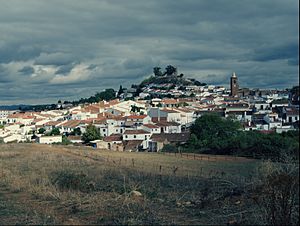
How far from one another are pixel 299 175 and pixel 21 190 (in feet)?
27.2

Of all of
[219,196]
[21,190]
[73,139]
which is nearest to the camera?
[219,196]

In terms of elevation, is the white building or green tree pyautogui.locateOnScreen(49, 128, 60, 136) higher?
green tree pyautogui.locateOnScreen(49, 128, 60, 136)

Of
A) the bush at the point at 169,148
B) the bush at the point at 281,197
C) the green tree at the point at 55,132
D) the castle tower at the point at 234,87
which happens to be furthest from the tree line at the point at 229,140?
the castle tower at the point at 234,87

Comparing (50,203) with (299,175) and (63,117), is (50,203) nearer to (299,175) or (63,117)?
(299,175)

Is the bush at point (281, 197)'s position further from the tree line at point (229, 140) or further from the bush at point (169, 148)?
the bush at point (169, 148)

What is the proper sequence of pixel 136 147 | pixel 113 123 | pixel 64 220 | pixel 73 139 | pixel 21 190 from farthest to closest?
pixel 113 123 < pixel 73 139 < pixel 136 147 < pixel 21 190 < pixel 64 220

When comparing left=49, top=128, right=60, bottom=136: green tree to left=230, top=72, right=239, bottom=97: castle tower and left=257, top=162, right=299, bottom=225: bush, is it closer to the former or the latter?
left=230, top=72, right=239, bottom=97: castle tower

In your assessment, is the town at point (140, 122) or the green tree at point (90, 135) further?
the green tree at point (90, 135)

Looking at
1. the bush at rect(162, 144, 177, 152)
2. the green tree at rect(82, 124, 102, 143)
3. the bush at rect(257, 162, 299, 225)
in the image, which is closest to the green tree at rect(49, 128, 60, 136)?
the green tree at rect(82, 124, 102, 143)

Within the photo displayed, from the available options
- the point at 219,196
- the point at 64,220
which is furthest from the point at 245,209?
the point at 64,220

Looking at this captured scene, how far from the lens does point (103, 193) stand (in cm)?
1100

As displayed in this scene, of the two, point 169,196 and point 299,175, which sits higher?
point 299,175

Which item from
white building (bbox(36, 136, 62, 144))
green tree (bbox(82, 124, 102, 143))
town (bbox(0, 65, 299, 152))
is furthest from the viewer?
white building (bbox(36, 136, 62, 144))

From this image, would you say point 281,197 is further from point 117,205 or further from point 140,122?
point 140,122
